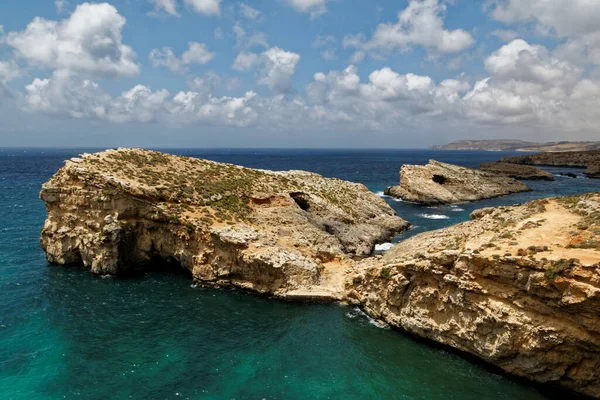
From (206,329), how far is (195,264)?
1147 centimetres

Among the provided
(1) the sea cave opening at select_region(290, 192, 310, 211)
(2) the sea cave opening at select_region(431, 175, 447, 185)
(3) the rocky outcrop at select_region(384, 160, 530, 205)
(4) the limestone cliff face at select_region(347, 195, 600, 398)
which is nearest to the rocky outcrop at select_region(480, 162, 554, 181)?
(3) the rocky outcrop at select_region(384, 160, 530, 205)

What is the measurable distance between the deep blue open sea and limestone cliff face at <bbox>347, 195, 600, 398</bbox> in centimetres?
180

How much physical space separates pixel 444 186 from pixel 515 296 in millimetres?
83899

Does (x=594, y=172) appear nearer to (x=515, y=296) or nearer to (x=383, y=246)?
(x=383, y=246)

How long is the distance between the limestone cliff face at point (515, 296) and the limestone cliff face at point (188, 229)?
9.09m

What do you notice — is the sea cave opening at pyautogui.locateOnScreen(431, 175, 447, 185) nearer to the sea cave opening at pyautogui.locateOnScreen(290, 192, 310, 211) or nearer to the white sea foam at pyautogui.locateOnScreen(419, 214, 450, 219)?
the white sea foam at pyautogui.locateOnScreen(419, 214, 450, 219)

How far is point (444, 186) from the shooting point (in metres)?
105

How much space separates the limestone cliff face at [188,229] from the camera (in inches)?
1583

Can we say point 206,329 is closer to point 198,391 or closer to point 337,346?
point 198,391

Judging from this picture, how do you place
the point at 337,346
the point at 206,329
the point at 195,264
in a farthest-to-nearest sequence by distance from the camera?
1. the point at 195,264
2. the point at 206,329
3. the point at 337,346

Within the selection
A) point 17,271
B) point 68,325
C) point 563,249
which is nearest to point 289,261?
point 68,325

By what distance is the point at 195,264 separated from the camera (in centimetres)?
4281

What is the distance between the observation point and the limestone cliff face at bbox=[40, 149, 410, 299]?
40219 millimetres

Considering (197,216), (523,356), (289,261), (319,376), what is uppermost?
(197,216)
